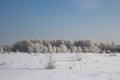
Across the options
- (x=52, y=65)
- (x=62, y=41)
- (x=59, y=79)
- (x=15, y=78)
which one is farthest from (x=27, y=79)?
(x=62, y=41)

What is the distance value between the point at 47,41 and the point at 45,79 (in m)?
48.8

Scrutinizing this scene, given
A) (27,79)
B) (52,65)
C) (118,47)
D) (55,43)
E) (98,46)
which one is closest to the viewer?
(27,79)

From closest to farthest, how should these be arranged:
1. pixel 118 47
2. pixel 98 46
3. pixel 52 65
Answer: pixel 52 65
pixel 118 47
pixel 98 46

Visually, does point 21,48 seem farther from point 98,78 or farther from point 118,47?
point 98,78

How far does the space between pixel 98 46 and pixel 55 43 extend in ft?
34.0

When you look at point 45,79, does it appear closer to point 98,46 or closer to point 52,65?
point 52,65

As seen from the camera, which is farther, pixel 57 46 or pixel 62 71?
pixel 57 46

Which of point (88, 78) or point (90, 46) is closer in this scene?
point (88, 78)

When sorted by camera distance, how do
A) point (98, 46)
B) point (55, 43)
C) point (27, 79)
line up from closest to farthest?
1. point (27, 79)
2. point (98, 46)
3. point (55, 43)

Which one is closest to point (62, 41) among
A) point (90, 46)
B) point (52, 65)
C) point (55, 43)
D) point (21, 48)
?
point (55, 43)

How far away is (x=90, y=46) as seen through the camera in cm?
5291

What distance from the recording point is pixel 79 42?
5812 centimetres

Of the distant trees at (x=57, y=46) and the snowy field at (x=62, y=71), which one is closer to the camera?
the snowy field at (x=62, y=71)

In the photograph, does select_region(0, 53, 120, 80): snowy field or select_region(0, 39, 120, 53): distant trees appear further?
select_region(0, 39, 120, 53): distant trees
